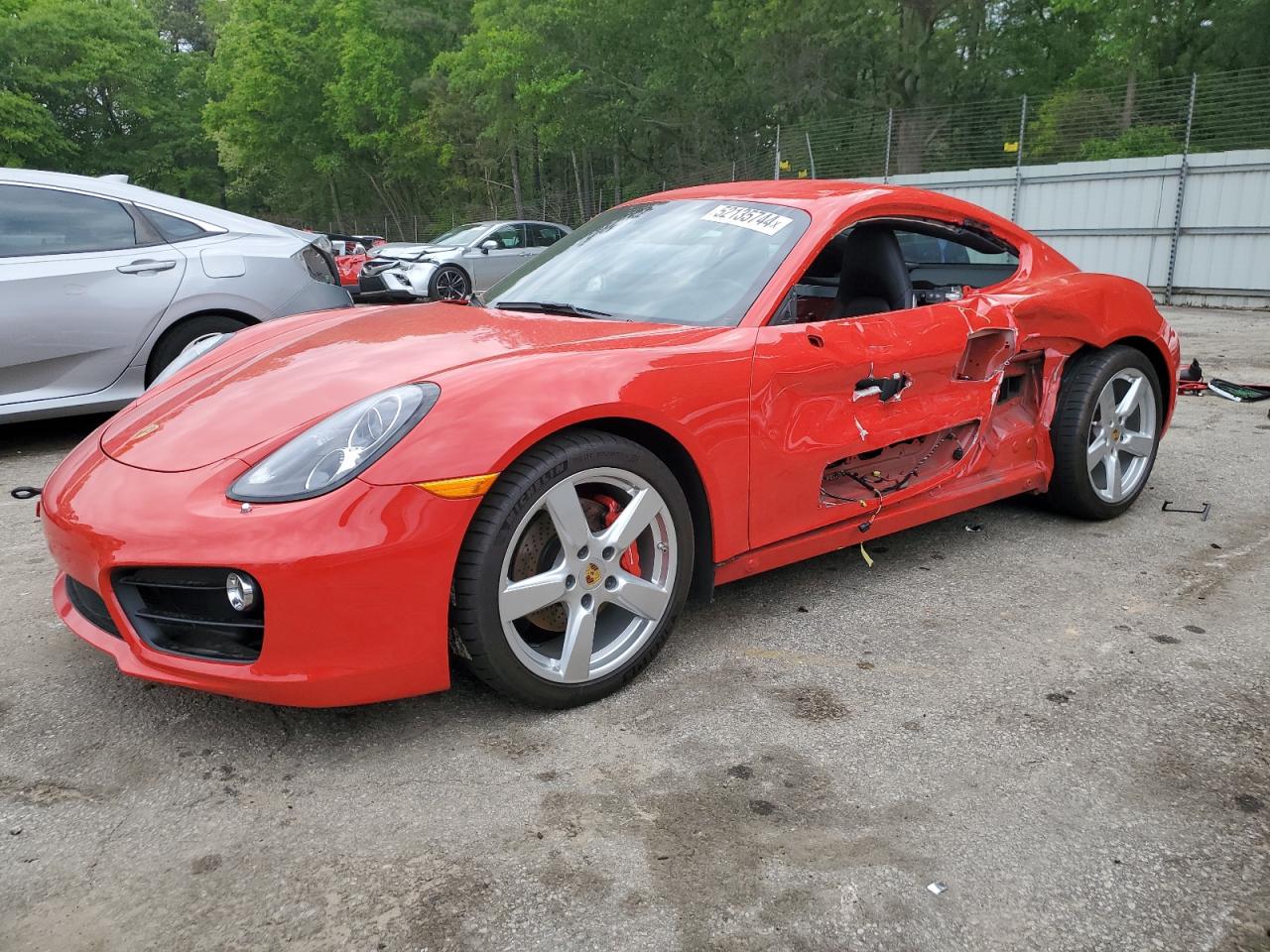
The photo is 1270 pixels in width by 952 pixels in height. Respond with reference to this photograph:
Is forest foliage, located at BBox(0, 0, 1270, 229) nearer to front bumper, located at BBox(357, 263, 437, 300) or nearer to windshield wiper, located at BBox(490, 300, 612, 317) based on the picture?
front bumper, located at BBox(357, 263, 437, 300)

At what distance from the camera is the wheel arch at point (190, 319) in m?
5.30

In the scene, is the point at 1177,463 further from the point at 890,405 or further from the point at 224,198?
the point at 224,198

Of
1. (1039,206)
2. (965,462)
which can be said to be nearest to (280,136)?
(1039,206)

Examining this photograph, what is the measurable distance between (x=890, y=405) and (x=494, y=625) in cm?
156

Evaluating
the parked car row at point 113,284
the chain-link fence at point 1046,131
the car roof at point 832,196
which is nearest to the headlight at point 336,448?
the car roof at point 832,196

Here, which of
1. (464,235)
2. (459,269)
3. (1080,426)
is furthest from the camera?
(464,235)

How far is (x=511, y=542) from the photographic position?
2305 millimetres

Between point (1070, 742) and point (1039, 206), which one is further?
point (1039, 206)

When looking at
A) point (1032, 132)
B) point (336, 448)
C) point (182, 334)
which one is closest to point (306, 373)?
point (336, 448)

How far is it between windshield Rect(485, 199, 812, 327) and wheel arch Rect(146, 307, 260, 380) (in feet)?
8.59

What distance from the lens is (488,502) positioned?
2.28 metres

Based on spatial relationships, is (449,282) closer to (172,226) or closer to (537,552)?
(172,226)

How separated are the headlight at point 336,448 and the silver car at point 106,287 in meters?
3.56

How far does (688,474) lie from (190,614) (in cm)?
130
